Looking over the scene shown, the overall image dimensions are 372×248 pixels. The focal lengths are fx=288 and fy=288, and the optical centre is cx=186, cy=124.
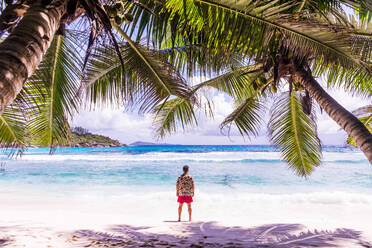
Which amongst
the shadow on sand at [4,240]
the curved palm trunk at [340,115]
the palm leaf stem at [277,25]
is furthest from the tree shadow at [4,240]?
the curved palm trunk at [340,115]

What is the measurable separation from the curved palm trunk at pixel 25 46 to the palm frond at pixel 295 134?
5.25 metres

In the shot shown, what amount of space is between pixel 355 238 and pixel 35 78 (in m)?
6.10

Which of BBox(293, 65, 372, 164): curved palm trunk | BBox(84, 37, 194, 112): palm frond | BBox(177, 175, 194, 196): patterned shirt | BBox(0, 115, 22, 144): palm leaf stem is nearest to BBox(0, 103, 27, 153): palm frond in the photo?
BBox(0, 115, 22, 144): palm leaf stem

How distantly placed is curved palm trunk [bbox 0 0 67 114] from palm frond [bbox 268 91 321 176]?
5248 millimetres

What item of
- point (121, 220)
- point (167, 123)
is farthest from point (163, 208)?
point (167, 123)

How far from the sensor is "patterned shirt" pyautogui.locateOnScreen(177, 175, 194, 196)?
659 centimetres

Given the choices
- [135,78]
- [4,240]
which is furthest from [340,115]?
[4,240]

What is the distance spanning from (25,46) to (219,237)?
16.3 ft

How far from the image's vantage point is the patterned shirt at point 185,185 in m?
6.59

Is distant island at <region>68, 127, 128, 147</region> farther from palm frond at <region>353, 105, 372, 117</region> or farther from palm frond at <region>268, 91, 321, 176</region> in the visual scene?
palm frond at <region>353, 105, 372, 117</region>

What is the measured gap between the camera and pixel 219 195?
12.6 m

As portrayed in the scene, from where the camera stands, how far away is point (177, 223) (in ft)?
22.8

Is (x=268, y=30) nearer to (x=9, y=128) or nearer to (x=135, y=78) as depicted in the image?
(x=135, y=78)

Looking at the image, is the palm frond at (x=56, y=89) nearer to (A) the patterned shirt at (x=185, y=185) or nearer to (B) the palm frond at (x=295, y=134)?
(A) the patterned shirt at (x=185, y=185)
